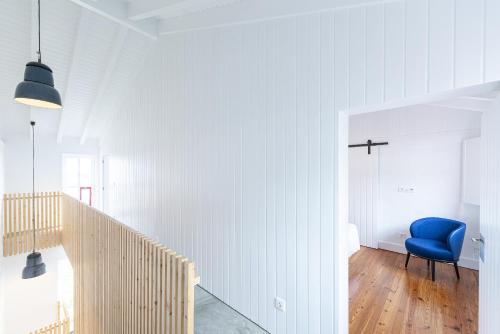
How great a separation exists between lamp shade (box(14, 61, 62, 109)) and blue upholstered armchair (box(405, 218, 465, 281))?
4783mm

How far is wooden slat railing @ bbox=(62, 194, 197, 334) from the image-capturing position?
144cm

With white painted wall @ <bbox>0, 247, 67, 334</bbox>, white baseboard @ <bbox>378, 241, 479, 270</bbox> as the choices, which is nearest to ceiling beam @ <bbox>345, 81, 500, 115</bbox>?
white baseboard @ <bbox>378, 241, 479, 270</bbox>

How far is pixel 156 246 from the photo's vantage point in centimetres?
162

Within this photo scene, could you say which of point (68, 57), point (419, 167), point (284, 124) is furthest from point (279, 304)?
point (68, 57)

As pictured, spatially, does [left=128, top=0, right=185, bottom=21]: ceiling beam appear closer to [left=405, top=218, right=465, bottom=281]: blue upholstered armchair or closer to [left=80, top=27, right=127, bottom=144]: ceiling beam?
[left=80, top=27, right=127, bottom=144]: ceiling beam

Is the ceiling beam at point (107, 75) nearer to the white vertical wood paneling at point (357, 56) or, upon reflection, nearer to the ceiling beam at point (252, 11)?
the ceiling beam at point (252, 11)

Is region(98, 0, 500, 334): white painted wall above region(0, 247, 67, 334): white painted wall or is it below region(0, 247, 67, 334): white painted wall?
above

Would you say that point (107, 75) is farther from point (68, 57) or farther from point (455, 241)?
point (455, 241)

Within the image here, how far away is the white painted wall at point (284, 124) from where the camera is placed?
152 centimetres

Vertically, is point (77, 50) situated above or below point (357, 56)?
above

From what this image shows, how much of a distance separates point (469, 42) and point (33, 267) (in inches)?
241

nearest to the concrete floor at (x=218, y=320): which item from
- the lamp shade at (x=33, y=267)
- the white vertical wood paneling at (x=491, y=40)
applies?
the white vertical wood paneling at (x=491, y=40)

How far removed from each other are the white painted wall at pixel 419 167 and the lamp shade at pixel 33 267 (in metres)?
5.92

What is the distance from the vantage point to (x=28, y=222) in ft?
15.5
